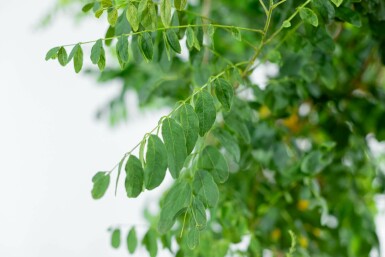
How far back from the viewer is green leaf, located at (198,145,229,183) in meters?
0.69

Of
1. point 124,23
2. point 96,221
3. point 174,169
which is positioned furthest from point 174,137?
point 96,221

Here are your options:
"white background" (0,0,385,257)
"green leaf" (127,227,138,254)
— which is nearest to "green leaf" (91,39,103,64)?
"green leaf" (127,227,138,254)

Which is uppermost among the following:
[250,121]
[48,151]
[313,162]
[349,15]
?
[349,15]

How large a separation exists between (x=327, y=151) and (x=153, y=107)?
0.69m

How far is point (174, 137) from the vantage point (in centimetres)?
58

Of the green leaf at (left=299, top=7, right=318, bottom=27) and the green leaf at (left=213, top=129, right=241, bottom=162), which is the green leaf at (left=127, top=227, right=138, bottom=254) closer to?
the green leaf at (left=213, top=129, right=241, bottom=162)

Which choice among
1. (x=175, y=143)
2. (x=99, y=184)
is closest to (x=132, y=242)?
(x=99, y=184)

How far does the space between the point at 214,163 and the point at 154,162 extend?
0.13m

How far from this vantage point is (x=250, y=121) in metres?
0.80

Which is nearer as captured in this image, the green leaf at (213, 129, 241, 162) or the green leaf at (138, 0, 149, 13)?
the green leaf at (138, 0, 149, 13)

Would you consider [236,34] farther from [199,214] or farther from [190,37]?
[199,214]

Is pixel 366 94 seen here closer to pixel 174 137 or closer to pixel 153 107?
pixel 153 107

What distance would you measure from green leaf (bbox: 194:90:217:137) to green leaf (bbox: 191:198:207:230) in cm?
8

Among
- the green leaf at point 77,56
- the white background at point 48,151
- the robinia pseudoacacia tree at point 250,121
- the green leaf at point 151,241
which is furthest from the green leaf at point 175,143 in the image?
the white background at point 48,151
